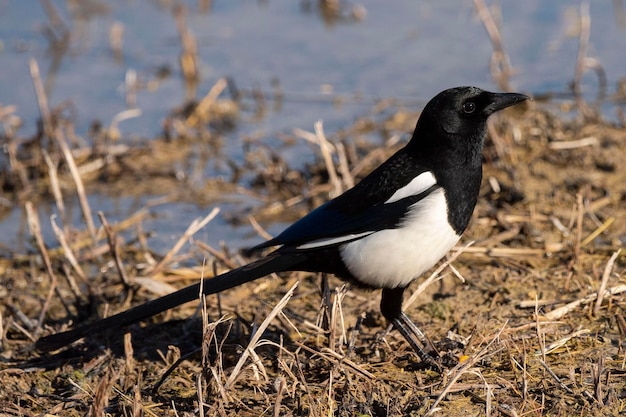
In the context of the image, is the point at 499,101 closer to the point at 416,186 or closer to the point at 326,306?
the point at 416,186

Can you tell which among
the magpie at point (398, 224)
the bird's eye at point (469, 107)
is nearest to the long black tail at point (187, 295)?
the magpie at point (398, 224)

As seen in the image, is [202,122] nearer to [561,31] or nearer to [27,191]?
[27,191]

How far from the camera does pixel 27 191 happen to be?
5.70 m

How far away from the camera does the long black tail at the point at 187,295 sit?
11.9ft

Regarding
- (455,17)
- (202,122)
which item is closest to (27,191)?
(202,122)

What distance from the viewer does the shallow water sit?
7.12 metres

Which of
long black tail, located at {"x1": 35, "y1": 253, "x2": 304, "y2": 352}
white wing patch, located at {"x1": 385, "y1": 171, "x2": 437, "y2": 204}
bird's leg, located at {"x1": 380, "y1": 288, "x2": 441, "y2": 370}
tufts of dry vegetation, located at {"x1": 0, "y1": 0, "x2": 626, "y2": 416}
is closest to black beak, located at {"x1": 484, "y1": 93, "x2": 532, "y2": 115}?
white wing patch, located at {"x1": 385, "y1": 171, "x2": 437, "y2": 204}

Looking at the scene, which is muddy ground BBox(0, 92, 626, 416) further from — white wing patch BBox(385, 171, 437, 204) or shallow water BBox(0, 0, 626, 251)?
shallow water BBox(0, 0, 626, 251)

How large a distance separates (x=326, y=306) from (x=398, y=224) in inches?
15.0

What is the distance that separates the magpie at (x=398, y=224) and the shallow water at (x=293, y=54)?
2.51 metres

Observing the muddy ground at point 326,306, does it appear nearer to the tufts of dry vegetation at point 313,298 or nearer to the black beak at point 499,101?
the tufts of dry vegetation at point 313,298

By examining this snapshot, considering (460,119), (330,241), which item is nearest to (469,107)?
(460,119)

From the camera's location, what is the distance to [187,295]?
3648mm

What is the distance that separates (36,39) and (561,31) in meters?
4.34
